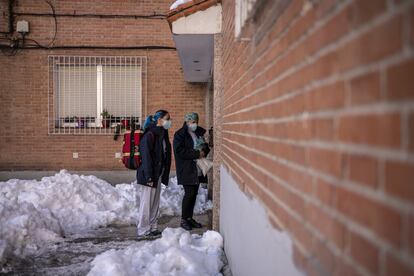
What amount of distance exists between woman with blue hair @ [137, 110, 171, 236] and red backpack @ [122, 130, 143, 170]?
177 mm

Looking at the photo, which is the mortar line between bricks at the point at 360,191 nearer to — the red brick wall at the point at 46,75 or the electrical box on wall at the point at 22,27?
the red brick wall at the point at 46,75

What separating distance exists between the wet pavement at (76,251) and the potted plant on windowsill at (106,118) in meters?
4.81

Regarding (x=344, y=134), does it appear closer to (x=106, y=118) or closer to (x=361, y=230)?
(x=361, y=230)

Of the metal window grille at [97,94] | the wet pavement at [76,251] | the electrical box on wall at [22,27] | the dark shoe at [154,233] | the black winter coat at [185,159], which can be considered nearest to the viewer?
the wet pavement at [76,251]

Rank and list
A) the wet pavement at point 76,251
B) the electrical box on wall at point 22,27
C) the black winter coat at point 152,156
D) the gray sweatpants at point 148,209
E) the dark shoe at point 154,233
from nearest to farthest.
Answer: the wet pavement at point 76,251 < the black winter coat at point 152,156 < the gray sweatpants at point 148,209 < the dark shoe at point 154,233 < the electrical box on wall at point 22,27

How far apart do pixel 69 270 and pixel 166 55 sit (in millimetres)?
7877

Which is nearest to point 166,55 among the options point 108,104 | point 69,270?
point 108,104

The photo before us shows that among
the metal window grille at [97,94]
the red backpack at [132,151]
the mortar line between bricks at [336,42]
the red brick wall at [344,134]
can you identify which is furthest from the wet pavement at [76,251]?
the metal window grille at [97,94]

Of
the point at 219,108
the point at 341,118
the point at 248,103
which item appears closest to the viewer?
the point at 341,118

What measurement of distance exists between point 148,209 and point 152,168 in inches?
26.7

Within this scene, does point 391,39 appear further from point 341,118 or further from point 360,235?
point 360,235

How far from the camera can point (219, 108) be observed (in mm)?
6555

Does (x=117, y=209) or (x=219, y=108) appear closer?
(x=219, y=108)

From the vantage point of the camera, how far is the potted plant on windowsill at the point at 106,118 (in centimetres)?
1263
